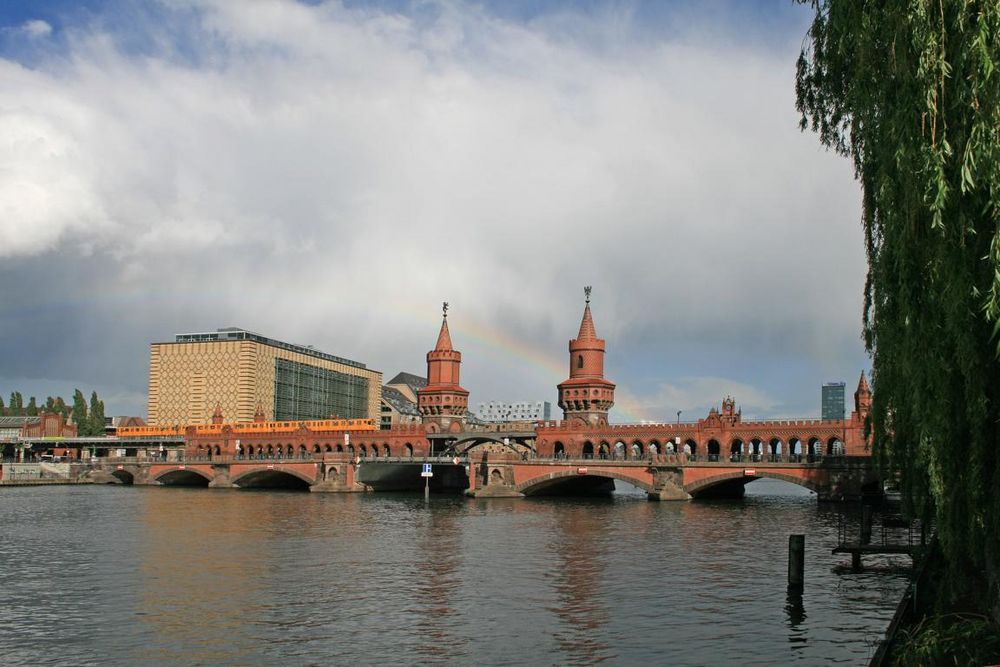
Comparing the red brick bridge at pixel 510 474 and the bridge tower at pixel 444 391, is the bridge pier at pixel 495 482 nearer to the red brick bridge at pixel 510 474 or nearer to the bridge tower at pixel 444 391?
the red brick bridge at pixel 510 474

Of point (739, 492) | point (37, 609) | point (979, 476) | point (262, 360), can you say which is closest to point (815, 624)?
point (979, 476)

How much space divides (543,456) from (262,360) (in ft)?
325

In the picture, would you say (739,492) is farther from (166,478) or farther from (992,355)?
(992,355)

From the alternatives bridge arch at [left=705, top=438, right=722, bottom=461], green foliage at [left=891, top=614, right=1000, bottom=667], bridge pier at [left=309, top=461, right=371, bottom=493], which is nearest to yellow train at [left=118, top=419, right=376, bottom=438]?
bridge pier at [left=309, top=461, right=371, bottom=493]

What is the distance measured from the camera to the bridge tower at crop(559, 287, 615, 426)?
121062 mm

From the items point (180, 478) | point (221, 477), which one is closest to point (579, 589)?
point (221, 477)

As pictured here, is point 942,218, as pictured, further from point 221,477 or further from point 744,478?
point 221,477

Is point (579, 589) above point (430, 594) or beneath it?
above

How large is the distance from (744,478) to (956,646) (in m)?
75.3

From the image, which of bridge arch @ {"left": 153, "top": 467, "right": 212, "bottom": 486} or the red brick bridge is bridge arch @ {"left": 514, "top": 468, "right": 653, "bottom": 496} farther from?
bridge arch @ {"left": 153, "top": 467, "right": 212, "bottom": 486}

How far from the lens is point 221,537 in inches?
2327

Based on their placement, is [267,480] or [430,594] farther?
[267,480]

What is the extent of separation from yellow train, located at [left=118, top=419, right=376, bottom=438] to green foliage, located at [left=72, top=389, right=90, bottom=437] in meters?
14.5

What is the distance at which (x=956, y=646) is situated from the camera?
65.5ft
